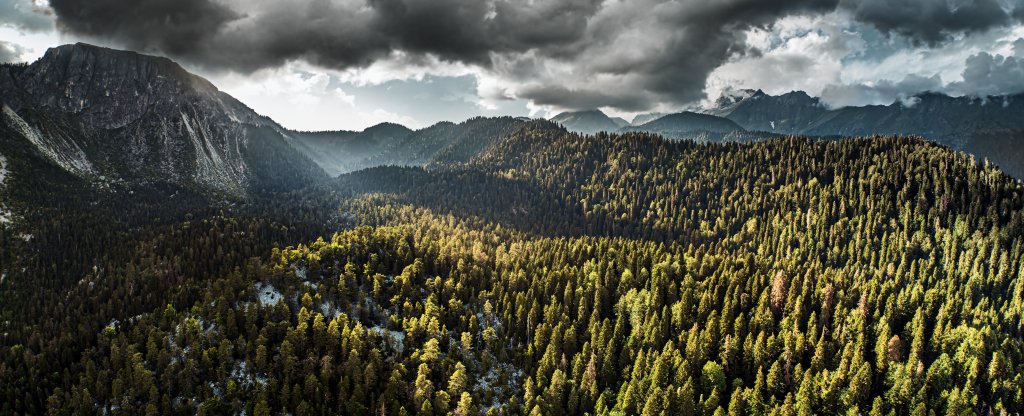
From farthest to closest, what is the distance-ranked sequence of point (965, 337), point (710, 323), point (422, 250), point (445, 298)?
point (422, 250)
point (445, 298)
point (710, 323)
point (965, 337)

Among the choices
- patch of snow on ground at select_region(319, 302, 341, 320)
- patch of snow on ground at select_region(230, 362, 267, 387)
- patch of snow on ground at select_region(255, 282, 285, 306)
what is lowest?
patch of snow on ground at select_region(230, 362, 267, 387)

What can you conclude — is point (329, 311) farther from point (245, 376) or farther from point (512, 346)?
point (512, 346)

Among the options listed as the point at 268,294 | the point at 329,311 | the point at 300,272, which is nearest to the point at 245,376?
the point at 329,311

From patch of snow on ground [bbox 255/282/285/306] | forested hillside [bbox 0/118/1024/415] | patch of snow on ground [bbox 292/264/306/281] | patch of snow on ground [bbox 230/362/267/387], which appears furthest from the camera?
patch of snow on ground [bbox 292/264/306/281]

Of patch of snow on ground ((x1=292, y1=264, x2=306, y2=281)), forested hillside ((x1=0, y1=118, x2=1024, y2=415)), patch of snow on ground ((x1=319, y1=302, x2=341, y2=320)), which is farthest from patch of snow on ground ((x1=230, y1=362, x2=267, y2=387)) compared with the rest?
patch of snow on ground ((x1=292, y1=264, x2=306, y2=281))

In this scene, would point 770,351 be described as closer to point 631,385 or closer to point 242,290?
point 631,385

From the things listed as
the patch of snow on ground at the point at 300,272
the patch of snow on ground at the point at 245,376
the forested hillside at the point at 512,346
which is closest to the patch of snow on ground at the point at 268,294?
the forested hillside at the point at 512,346

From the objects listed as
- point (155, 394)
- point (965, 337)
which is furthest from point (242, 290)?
point (965, 337)

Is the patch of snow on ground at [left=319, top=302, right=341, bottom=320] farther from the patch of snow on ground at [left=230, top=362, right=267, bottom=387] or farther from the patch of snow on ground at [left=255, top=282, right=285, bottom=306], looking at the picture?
the patch of snow on ground at [left=230, top=362, right=267, bottom=387]
